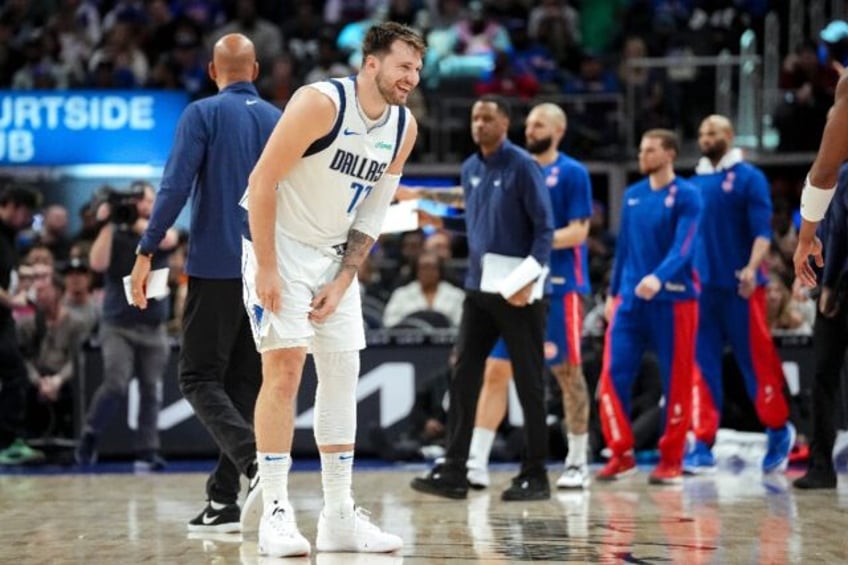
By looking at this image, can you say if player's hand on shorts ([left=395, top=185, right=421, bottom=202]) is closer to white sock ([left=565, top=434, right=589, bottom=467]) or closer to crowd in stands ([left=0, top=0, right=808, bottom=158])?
white sock ([left=565, top=434, right=589, bottom=467])

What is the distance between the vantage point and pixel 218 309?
6.88 meters

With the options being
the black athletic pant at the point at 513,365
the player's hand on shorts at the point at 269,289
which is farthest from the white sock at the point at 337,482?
the black athletic pant at the point at 513,365

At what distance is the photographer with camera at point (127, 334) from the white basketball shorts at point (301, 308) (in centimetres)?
492

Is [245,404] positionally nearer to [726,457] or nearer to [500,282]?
[500,282]

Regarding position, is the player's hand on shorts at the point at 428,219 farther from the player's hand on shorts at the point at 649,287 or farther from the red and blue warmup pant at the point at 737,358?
the red and blue warmup pant at the point at 737,358

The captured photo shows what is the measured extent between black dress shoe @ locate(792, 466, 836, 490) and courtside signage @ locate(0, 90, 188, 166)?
972cm

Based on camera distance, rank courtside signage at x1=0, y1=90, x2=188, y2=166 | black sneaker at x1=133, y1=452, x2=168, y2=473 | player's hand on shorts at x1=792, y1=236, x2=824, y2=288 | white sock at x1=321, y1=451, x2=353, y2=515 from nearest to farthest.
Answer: player's hand on shorts at x1=792, y1=236, x2=824, y2=288
white sock at x1=321, y1=451, x2=353, y2=515
black sneaker at x1=133, y1=452, x2=168, y2=473
courtside signage at x1=0, y1=90, x2=188, y2=166

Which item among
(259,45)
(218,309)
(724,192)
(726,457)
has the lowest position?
(726,457)

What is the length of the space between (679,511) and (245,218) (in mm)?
2808

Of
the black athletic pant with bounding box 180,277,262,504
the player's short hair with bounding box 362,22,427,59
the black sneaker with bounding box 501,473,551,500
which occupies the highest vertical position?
the player's short hair with bounding box 362,22,427,59

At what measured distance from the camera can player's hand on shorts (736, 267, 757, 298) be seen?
10.2 metres

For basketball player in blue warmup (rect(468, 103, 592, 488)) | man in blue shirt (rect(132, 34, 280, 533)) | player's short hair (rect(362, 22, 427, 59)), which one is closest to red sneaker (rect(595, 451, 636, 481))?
basketball player in blue warmup (rect(468, 103, 592, 488))

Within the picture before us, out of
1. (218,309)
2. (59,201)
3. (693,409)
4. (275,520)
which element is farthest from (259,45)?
(275,520)

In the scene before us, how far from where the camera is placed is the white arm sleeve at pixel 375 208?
20.3 ft
